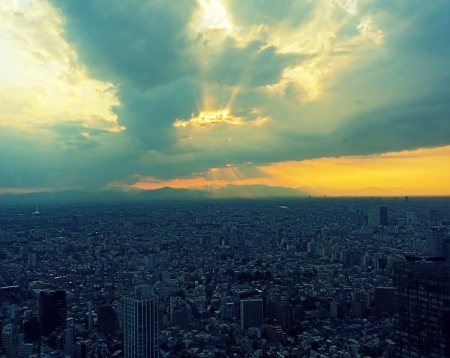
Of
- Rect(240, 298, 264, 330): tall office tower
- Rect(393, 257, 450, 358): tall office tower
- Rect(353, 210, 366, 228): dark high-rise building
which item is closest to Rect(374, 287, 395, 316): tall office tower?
Rect(240, 298, 264, 330): tall office tower

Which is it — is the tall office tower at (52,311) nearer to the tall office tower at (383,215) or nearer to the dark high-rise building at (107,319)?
the dark high-rise building at (107,319)

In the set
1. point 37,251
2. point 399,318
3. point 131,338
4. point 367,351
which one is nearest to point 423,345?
point 399,318

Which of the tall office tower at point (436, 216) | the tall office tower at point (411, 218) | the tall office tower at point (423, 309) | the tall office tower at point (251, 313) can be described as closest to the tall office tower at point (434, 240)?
the tall office tower at point (436, 216)

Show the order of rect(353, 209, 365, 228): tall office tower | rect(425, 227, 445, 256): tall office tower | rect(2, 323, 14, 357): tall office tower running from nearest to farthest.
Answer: rect(2, 323, 14, 357): tall office tower → rect(425, 227, 445, 256): tall office tower → rect(353, 209, 365, 228): tall office tower

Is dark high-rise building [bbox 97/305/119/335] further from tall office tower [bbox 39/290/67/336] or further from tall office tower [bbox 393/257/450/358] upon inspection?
tall office tower [bbox 393/257/450/358]

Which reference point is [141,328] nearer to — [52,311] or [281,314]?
[52,311]

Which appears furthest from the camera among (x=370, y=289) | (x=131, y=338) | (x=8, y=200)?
(x=8, y=200)

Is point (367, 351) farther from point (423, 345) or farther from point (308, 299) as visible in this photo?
point (308, 299)
